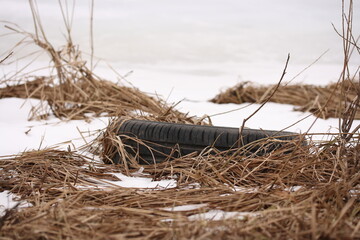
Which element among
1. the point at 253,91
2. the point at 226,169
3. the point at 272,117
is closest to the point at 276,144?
the point at 226,169

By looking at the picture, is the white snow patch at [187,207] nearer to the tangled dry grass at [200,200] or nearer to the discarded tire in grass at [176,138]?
the tangled dry grass at [200,200]

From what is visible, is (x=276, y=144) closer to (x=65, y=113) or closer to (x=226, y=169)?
(x=226, y=169)

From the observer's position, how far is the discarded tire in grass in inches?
74.7

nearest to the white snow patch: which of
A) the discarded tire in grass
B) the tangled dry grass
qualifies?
the tangled dry grass

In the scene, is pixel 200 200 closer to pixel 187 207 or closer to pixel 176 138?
pixel 187 207

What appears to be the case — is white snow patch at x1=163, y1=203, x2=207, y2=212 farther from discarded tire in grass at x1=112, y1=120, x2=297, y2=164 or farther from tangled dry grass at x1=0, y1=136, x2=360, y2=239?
discarded tire in grass at x1=112, y1=120, x2=297, y2=164

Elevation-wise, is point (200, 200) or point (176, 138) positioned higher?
point (176, 138)

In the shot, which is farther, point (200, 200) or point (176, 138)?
point (176, 138)

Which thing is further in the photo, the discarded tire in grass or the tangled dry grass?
the discarded tire in grass

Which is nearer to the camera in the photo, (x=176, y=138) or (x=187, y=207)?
(x=187, y=207)

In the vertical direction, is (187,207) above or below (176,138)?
below

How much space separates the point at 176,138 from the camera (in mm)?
1967

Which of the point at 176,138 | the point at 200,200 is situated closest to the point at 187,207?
the point at 200,200

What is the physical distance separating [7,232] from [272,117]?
3.15m
